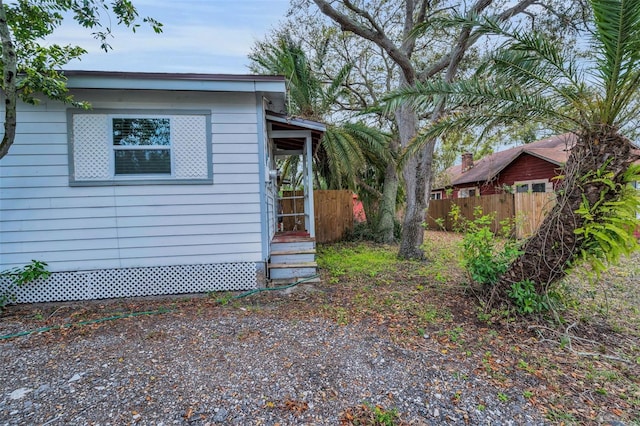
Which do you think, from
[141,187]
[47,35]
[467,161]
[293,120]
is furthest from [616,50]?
[467,161]

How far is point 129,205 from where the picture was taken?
15.2 feet

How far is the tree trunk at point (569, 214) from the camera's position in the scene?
3354mm

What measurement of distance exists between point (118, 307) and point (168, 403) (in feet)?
9.01

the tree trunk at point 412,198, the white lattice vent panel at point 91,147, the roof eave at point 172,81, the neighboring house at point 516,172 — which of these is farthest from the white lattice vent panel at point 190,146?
the neighboring house at point 516,172

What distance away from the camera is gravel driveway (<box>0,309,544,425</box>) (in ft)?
7.12

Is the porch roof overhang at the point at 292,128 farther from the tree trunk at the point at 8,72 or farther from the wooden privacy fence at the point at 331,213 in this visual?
the tree trunk at the point at 8,72

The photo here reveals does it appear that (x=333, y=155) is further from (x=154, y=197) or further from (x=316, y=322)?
(x=316, y=322)

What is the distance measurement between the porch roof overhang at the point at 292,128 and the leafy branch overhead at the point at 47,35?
7.38 feet

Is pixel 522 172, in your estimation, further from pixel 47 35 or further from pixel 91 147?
pixel 47 35

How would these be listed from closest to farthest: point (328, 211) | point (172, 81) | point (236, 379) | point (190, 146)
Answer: point (236, 379) → point (172, 81) → point (190, 146) → point (328, 211)

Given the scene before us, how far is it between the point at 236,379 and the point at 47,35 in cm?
556

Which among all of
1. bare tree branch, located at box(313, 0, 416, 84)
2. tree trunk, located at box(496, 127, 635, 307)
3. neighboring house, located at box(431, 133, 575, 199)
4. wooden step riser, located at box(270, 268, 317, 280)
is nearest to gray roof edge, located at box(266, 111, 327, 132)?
wooden step riser, located at box(270, 268, 317, 280)

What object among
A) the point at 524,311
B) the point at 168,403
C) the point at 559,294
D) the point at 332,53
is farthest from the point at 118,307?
the point at 332,53

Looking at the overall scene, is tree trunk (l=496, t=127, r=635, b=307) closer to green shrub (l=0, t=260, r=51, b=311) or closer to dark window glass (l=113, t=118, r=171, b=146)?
dark window glass (l=113, t=118, r=171, b=146)
